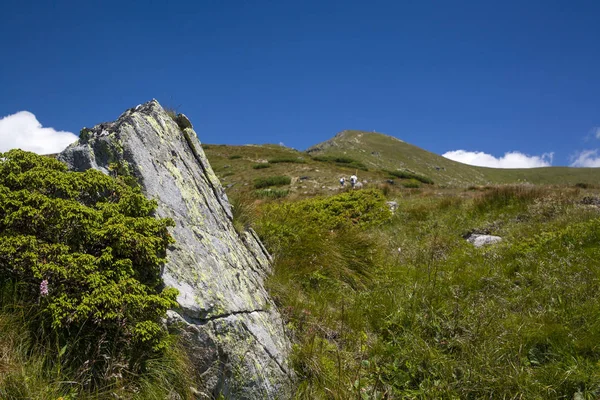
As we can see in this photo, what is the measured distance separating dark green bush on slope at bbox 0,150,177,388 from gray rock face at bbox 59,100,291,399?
357 millimetres

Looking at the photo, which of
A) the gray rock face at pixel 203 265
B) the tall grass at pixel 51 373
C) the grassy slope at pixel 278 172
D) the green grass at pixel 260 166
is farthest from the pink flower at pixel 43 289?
the green grass at pixel 260 166

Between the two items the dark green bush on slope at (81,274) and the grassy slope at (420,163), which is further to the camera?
the grassy slope at (420,163)

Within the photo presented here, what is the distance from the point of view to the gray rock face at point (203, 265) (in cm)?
358

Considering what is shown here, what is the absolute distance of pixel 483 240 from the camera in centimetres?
969

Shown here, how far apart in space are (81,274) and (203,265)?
1.32 metres

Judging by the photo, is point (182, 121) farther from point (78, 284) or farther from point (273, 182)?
point (273, 182)

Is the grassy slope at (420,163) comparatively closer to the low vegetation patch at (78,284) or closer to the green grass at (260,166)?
the green grass at (260,166)

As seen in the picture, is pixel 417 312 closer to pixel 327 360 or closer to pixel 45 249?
pixel 327 360

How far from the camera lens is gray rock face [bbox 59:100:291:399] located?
3.58 metres

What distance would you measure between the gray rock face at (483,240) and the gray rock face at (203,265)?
246 inches

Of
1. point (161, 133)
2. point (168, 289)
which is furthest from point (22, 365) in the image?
point (161, 133)

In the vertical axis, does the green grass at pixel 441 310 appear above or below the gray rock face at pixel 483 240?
below

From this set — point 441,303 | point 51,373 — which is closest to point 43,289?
point 51,373

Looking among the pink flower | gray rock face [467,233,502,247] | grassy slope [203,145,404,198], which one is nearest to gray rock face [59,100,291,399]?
the pink flower
